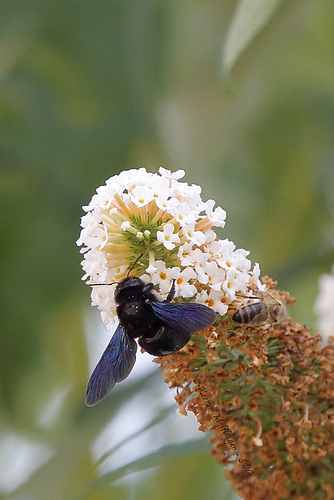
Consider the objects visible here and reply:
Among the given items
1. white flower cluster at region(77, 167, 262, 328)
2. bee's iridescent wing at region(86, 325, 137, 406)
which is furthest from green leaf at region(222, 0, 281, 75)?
bee's iridescent wing at region(86, 325, 137, 406)

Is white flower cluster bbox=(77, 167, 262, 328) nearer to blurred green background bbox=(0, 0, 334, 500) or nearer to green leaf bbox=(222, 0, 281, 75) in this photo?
green leaf bbox=(222, 0, 281, 75)

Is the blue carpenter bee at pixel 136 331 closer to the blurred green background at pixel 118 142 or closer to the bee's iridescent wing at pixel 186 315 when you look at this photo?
the bee's iridescent wing at pixel 186 315

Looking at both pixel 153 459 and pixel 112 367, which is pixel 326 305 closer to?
pixel 153 459

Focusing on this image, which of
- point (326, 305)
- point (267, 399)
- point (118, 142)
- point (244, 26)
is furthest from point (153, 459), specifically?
point (118, 142)

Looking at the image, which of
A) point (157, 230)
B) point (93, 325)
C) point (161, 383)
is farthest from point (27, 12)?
point (157, 230)

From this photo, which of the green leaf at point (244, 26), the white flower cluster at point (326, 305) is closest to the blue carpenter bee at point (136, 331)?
the green leaf at point (244, 26)

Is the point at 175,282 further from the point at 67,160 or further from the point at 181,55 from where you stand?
the point at 181,55
